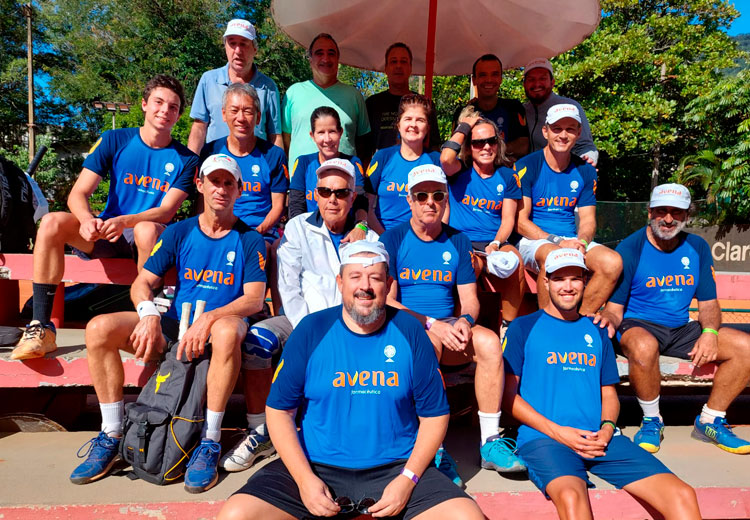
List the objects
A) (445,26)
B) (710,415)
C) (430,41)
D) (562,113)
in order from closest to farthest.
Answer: (710,415) → (562,113) → (430,41) → (445,26)

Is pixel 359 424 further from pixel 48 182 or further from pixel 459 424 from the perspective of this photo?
pixel 48 182

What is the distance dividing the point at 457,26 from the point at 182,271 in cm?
434

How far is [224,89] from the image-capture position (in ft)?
16.2

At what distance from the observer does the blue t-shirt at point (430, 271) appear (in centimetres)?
364

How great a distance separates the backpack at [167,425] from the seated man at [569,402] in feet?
6.04

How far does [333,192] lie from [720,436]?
124 inches

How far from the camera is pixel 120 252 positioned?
4164mm

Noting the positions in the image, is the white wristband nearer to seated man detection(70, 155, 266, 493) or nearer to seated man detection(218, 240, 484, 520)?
seated man detection(70, 155, 266, 493)

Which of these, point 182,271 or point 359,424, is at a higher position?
point 182,271

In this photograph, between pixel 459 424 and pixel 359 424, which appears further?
pixel 459 424

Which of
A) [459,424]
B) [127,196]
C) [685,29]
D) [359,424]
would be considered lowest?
[459,424]

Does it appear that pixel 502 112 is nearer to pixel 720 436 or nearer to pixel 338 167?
pixel 338 167

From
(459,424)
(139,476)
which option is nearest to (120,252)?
(139,476)

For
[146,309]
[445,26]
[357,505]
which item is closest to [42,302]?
[146,309]
